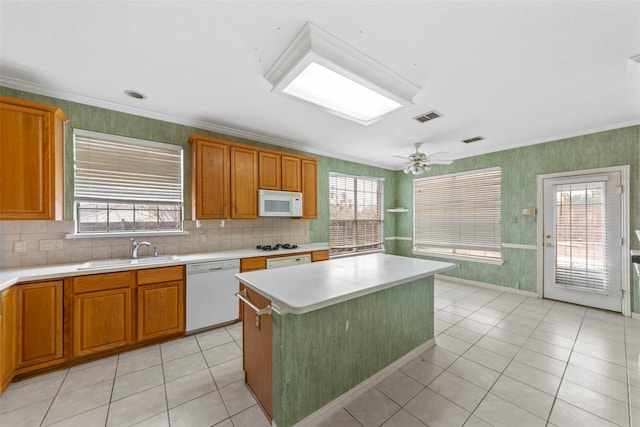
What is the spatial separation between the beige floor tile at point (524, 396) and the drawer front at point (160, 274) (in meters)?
3.18

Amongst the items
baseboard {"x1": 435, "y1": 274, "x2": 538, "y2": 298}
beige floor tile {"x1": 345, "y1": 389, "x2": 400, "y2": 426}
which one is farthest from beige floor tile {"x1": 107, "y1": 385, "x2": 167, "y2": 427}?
baseboard {"x1": 435, "y1": 274, "x2": 538, "y2": 298}

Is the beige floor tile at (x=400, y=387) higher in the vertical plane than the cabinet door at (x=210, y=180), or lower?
lower

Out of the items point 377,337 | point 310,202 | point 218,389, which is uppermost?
point 310,202

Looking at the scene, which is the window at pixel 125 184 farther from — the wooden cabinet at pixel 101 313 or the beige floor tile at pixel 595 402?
the beige floor tile at pixel 595 402

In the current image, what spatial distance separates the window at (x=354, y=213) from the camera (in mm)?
5195

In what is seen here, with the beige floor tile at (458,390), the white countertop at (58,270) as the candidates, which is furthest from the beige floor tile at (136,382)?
the beige floor tile at (458,390)

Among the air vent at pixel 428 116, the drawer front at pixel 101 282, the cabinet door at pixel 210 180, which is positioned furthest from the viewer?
the cabinet door at pixel 210 180

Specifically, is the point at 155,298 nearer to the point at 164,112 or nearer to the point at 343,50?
the point at 164,112

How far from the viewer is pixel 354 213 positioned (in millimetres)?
5555

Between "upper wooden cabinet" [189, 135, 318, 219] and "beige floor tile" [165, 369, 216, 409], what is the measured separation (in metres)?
1.77

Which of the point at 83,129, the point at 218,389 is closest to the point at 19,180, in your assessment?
the point at 83,129

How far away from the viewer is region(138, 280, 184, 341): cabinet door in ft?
8.54

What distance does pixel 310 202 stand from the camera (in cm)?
434

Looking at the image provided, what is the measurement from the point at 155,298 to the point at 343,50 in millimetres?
2997
